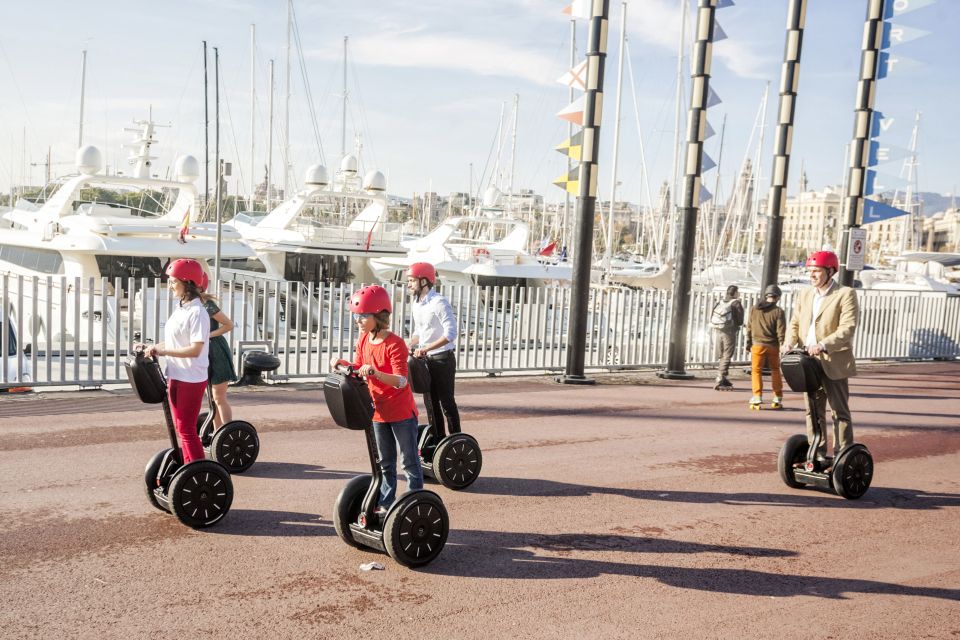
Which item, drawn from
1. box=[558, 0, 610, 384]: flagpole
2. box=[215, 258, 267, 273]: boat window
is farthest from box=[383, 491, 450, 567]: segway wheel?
box=[215, 258, 267, 273]: boat window

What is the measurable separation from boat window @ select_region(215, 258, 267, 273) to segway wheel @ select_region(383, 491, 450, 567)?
15143mm

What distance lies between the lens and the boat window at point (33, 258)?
18062mm

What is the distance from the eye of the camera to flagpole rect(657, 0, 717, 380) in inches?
576

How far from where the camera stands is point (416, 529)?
5.34 meters

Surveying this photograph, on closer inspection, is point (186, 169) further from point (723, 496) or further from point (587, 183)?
point (723, 496)

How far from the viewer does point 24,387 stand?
11.0 metres

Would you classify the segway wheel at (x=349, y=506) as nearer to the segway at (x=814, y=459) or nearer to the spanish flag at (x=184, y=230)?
the segway at (x=814, y=459)

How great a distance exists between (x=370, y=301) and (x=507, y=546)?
80.1 inches

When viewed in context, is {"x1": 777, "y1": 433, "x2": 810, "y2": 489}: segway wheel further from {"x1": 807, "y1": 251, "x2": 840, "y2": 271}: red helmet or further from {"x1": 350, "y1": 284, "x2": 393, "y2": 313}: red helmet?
{"x1": 350, "y1": 284, "x2": 393, "y2": 313}: red helmet

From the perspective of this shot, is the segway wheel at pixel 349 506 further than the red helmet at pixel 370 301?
Yes

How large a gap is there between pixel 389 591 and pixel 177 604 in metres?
1.18

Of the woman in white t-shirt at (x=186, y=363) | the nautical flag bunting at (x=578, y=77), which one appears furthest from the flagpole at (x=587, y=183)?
the woman in white t-shirt at (x=186, y=363)

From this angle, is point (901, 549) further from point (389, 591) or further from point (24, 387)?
point (24, 387)

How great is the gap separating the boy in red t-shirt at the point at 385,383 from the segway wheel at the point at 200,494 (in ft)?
4.06
